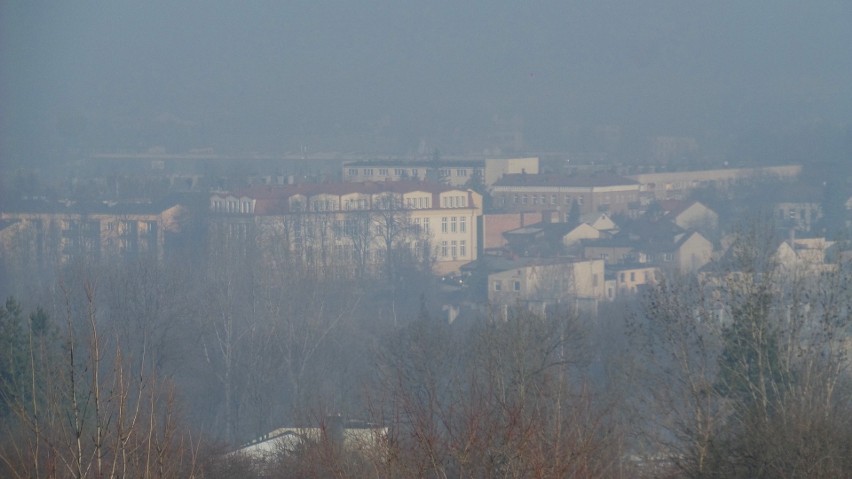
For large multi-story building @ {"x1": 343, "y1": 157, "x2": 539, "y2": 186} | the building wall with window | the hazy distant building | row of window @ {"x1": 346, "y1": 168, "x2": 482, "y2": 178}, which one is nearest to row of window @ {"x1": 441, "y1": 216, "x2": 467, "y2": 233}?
the building wall with window

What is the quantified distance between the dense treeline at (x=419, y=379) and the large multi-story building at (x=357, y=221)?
2365 millimetres

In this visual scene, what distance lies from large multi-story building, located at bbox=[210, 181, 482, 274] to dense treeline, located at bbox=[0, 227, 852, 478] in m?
2.36

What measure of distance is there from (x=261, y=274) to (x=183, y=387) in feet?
16.5

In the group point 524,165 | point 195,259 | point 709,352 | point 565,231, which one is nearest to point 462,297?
point 195,259

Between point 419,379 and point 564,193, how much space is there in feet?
68.4

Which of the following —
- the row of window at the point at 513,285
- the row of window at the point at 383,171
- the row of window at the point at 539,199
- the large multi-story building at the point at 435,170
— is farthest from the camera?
the row of window at the point at 383,171

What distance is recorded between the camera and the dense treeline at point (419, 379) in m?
3.39

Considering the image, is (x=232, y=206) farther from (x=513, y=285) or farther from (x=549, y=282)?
(x=549, y=282)

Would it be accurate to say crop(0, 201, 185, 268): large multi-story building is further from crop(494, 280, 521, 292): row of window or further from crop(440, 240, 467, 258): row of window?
crop(494, 280, 521, 292): row of window

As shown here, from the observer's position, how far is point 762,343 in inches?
222

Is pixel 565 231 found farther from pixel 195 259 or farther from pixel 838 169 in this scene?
pixel 838 169

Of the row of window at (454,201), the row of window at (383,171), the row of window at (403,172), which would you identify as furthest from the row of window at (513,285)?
the row of window at (383,171)

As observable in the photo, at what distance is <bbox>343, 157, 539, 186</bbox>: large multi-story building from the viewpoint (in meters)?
31.1

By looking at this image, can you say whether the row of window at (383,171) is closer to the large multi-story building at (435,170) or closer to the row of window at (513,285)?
the large multi-story building at (435,170)
